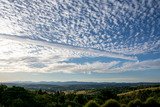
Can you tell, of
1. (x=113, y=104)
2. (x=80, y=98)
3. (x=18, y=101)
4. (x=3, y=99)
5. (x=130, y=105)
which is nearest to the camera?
(x=113, y=104)

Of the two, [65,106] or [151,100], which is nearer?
[151,100]

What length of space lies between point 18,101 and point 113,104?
37.9m

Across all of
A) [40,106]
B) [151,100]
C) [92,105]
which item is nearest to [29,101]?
[40,106]

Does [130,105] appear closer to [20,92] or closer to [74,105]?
[74,105]

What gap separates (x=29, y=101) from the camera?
118812 millimetres

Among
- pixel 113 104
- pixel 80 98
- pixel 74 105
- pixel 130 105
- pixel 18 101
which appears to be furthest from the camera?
pixel 80 98

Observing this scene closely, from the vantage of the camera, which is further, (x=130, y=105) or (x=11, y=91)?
(x=11, y=91)

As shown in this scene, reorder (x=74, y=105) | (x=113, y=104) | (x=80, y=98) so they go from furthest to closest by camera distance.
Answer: (x=80, y=98)
(x=74, y=105)
(x=113, y=104)

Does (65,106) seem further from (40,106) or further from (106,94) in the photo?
(106,94)

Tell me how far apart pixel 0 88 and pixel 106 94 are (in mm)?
65401

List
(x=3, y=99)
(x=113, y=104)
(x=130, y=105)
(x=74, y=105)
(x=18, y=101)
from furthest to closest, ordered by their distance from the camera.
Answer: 1. (x=74, y=105)
2. (x=3, y=99)
3. (x=18, y=101)
4. (x=130, y=105)
5. (x=113, y=104)

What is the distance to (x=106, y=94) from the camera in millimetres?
169375

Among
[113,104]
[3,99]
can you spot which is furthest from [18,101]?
[113,104]

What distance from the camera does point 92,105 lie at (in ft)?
288
